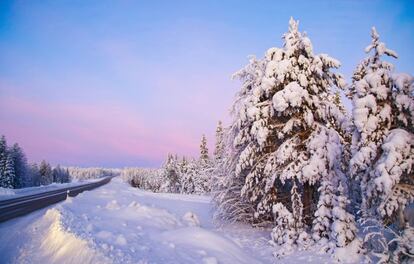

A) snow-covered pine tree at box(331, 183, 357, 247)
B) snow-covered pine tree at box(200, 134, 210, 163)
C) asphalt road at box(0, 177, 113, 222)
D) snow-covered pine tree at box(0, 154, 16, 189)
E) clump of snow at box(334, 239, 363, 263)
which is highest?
snow-covered pine tree at box(200, 134, 210, 163)

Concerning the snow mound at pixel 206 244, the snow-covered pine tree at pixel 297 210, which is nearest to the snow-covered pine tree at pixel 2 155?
the snow mound at pixel 206 244

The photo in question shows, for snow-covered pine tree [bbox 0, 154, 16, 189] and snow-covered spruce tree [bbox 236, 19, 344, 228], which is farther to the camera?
snow-covered pine tree [bbox 0, 154, 16, 189]

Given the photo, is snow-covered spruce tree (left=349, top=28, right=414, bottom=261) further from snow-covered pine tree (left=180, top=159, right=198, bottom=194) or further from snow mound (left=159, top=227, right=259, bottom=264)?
snow-covered pine tree (left=180, top=159, right=198, bottom=194)

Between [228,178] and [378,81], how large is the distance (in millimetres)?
8799

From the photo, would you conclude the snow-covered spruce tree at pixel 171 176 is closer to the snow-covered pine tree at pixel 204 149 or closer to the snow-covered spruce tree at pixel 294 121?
the snow-covered pine tree at pixel 204 149

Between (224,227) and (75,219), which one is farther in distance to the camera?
(224,227)

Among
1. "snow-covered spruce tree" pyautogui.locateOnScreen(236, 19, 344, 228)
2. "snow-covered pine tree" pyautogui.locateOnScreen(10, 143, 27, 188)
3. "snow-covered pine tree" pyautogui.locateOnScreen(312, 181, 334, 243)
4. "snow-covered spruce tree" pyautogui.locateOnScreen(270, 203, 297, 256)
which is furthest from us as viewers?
"snow-covered pine tree" pyautogui.locateOnScreen(10, 143, 27, 188)

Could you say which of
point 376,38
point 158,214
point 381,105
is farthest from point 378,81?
point 158,214

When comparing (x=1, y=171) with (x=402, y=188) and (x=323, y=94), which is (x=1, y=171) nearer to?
(x=323, y=94)

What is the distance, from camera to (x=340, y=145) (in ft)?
40.4

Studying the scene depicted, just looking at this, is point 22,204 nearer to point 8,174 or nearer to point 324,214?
point 324,214

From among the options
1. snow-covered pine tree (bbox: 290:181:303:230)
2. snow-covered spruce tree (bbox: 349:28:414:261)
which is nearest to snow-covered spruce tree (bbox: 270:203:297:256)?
snow-covered pine tree (bbox: 290:181:303:230)

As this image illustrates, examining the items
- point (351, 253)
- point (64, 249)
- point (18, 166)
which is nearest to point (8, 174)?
point (18, 166)

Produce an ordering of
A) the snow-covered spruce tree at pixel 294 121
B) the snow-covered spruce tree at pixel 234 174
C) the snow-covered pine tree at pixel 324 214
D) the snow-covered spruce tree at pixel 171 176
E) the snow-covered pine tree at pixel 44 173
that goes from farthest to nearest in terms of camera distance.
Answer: the snow-covered pine tree at pixel 44 173 < the snow-covered spruce tree at pixel 171 176 < the snow-covered spruce tree at pixel 234 174 < the snow-covered spruce tree at pixel 294 121 < the snow-covered pine tree at pixel 324 214
